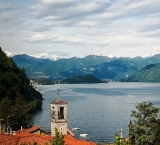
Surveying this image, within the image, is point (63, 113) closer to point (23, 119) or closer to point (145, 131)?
point (145, 131)

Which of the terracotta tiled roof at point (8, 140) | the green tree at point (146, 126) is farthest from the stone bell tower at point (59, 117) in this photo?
the green tree at point (146, 126)

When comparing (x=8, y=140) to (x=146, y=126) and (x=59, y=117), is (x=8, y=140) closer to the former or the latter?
(x=59, y=117)

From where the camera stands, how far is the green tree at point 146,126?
134 ft

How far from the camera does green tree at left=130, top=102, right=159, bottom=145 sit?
4098cm

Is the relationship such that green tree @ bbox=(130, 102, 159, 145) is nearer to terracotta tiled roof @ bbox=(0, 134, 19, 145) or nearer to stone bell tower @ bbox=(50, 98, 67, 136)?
stone bell tower @ bbox=(50, 98, 67, 136)

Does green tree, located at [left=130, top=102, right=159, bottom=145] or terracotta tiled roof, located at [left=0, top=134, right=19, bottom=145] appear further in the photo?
green tree, located at [left=130, top=102, right=159, bottom=145]

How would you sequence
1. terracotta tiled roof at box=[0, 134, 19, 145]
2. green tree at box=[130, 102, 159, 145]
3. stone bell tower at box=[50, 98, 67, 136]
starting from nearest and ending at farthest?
1. terracotta tiled roof at box=[0, 134, 19, 145]
2. stone bell tower at box=[50, 98, 67, 136]
3. green tree at box=[130, 102, 159, 145]

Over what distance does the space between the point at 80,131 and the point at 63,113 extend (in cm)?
4184

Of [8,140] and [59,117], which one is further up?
[59,117]

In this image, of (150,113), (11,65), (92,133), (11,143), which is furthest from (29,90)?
(11,143)

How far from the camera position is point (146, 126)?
41.7m

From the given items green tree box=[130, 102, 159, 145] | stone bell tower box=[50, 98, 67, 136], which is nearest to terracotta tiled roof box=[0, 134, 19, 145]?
stone bell tower box=[50, 98, 67, 136]

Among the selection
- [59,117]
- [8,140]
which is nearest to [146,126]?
[59,117]

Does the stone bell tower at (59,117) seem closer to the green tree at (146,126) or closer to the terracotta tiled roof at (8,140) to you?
the terracotta tiled roof at (8,140)
